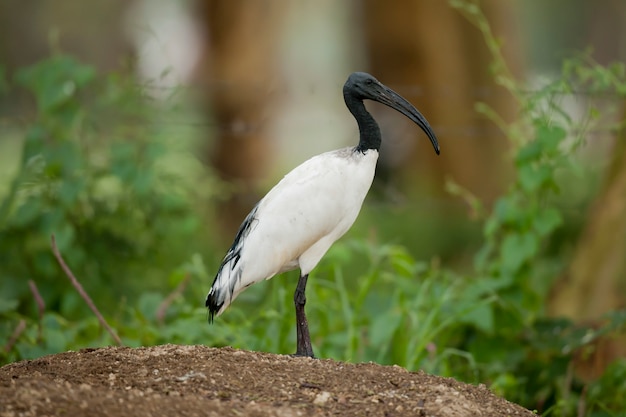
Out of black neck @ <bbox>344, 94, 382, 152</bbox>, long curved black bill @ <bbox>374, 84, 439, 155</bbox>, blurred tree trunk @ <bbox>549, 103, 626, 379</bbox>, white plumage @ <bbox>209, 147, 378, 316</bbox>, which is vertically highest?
long curved black bill @ <bbox>374, 84, 439, 155</bbox>

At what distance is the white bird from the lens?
4.73 m

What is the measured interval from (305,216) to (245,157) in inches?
331

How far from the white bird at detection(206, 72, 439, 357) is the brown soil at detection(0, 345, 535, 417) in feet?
1.76

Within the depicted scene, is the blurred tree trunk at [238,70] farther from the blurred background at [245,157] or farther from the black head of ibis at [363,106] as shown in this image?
the black head of ibis at [363,106]

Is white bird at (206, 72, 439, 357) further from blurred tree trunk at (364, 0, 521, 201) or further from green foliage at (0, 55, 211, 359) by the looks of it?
blurred tree trunk at (364, 0, 521, 201)

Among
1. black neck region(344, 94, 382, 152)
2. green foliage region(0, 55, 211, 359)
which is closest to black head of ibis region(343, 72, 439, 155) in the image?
black neck region(344, 94, 382, 152)

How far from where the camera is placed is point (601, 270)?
23.6 ft

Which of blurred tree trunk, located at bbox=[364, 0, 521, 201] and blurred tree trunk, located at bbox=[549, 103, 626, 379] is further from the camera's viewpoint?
blurred tree trunk, located at bbox=[364, 0, 521, 201]

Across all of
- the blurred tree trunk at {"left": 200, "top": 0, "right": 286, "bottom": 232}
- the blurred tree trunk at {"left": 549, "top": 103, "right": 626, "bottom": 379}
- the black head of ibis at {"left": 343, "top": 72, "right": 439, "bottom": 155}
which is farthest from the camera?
the blurred tree trunk at {"left": 200, "top": 0, "right": 286, "bottom": 232}

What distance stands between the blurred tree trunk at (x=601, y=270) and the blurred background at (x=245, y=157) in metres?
0.01

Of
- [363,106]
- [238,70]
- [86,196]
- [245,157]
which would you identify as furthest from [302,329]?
[245,157]

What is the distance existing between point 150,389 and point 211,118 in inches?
341

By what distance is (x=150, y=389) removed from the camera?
3762 mm

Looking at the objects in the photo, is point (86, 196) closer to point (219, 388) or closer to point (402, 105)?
point (402, 105)
